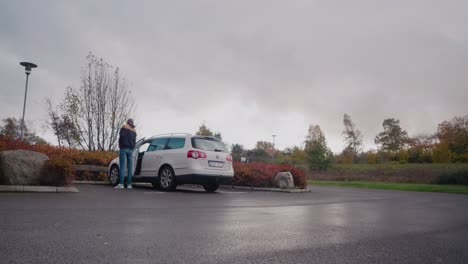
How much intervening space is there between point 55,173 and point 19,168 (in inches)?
32.6

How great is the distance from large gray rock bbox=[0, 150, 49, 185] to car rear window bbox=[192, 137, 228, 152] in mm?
4509

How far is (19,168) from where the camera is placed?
9.87m

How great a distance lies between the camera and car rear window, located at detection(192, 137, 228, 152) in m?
12.7

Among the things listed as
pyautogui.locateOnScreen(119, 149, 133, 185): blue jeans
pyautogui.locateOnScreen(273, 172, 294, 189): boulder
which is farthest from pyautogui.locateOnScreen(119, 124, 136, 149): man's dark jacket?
pyautogui.locateOnScreen(273, 172, 294, 189): boulder

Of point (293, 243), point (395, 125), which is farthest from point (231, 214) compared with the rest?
point (395, 125)

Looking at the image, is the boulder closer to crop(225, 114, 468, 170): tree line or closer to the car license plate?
the car license plate

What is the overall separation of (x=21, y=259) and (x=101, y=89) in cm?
2433

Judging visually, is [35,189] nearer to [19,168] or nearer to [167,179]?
[19,168]

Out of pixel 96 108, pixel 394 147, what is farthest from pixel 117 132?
pixel 394 147

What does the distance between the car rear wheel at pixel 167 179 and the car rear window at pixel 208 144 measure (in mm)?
1171

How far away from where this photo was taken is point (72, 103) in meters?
25.7

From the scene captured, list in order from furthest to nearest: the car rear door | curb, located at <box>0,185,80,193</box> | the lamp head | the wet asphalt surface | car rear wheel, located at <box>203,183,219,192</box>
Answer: the lamp head < car rear wheel, located at <box>203,183,219,192</box> < the car rear door < curb, located at <box>0,185,80,193</box> < the wet asphalt surface

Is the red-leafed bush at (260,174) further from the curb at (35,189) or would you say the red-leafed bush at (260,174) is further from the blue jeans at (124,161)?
the curb at (35,189)

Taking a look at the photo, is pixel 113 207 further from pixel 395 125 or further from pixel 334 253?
pixel 395 125
